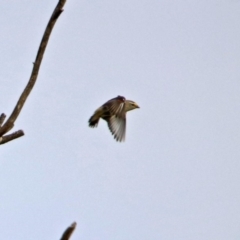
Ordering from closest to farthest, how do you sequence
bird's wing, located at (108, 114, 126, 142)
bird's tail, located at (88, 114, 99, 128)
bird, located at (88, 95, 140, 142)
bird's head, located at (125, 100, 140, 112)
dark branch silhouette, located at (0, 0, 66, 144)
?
dark branch silhouette, located at (0, 0, 66, 144)
bird's wing, located at (108, 114, 126, 142)
bird, located at (88, 95, 140, 142)
bird's tail, located at (88, 114, 99, 128)
bird's head, located at (125, 100, 140, 112)

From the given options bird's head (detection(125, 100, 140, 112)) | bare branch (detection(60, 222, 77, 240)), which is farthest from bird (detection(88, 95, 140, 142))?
bare branch (detection(60, 222, 77, 240))

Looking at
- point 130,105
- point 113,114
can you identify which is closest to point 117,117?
point 113,114

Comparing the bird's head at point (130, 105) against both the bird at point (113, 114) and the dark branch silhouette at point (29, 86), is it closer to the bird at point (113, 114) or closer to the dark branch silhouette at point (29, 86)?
the bird at point (113, 114)

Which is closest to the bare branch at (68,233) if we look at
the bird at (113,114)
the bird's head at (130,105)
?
the bird at (113,114)

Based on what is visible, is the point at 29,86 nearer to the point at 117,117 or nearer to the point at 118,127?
the point at 118,127

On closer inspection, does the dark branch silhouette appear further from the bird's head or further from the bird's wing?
the bird's head

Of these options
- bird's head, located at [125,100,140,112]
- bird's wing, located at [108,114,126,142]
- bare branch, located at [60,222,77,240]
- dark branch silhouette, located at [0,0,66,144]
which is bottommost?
bare branch, located at [60,222,77,240]

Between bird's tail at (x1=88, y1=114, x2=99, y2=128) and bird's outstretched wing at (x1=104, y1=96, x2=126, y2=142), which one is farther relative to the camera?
bird's tail at (x1=88, y1=114, x2=99, y2=128)
